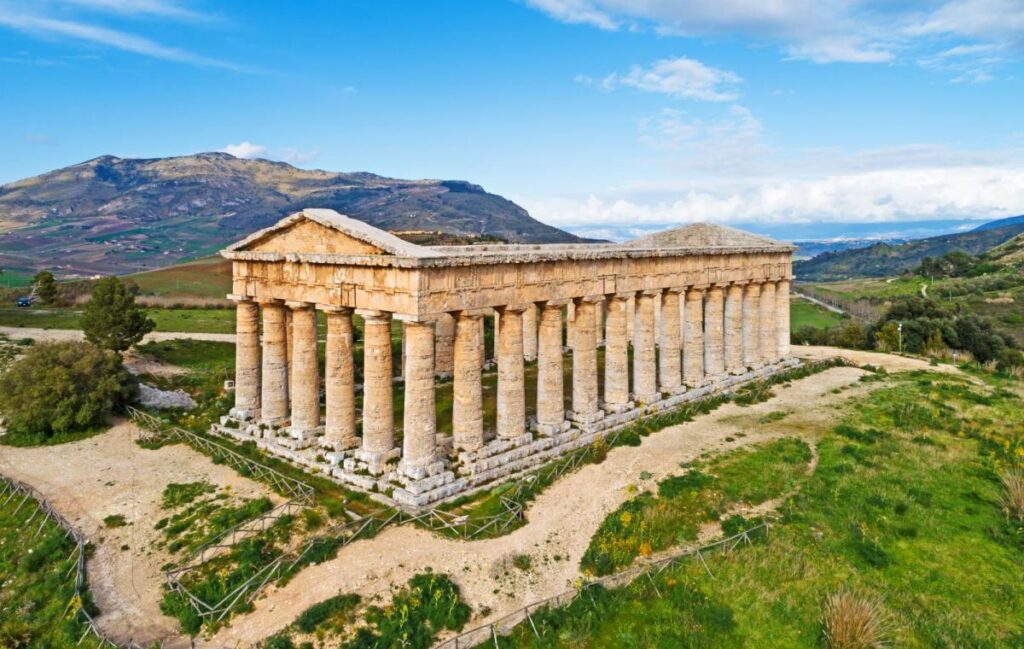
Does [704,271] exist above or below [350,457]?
above

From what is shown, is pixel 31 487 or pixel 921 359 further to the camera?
pixel 921 359

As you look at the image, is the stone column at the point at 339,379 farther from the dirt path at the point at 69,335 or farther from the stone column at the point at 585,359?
the dirt path at the point at 69,335

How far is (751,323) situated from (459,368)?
73.7 feet

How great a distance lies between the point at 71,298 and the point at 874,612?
244 ft

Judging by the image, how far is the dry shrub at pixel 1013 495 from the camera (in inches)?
755

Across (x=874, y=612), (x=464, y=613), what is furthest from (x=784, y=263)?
(x=464, y=613)

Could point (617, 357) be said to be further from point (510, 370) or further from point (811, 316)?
point (811, 316)

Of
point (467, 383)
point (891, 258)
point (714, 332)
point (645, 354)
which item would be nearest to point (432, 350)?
point (467, 383)

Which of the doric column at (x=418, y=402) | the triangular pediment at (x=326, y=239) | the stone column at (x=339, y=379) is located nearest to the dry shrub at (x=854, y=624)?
the doric column at (x=418, y=402)

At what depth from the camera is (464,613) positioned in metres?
14.1

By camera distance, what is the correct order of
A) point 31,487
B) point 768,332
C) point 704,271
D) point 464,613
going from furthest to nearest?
point 768,332 < point 704,271 < point 31,487 < point 464,613

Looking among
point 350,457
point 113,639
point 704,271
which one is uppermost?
point 704,271

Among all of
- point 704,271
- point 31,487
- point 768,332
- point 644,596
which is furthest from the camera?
point 768,332

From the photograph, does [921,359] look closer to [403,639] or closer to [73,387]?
[403,639]
